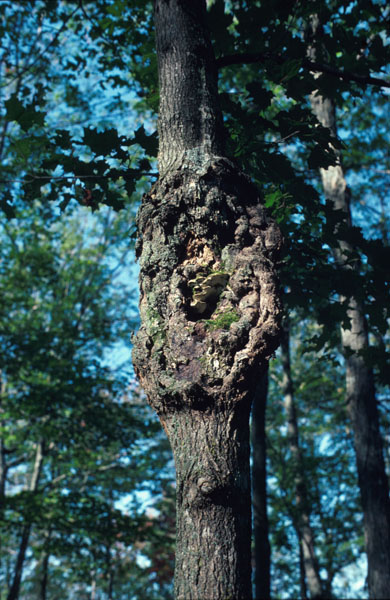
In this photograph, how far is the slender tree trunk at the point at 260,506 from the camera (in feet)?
23.7

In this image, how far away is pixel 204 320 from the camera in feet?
8.23

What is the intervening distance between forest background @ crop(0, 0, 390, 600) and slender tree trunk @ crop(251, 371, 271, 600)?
5.46ft

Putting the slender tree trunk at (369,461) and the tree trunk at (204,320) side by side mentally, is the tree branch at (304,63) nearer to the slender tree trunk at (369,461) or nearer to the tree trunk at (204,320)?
the tree trunk at (204,320)

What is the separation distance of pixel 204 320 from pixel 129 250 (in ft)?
59.1

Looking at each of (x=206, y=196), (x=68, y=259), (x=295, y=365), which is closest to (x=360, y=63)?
(x=206, y=196)

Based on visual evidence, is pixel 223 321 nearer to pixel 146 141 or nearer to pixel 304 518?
pixel 146 141

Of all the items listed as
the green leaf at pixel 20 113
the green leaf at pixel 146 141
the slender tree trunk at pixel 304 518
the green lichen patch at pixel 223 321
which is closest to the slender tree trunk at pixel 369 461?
the green leaf at pixel 146 141

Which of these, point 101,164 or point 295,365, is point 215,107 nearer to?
point 101,164

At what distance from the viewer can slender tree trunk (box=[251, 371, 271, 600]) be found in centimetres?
724

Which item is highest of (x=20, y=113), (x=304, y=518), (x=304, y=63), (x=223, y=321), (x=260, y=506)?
(x=304, y=63)

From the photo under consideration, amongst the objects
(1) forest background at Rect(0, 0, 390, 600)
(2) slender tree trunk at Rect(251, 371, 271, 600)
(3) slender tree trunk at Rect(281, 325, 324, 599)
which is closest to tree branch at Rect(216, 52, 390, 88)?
(1) forest background at Rect(0, 0, 390, 600)

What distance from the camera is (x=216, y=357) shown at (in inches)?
93.3

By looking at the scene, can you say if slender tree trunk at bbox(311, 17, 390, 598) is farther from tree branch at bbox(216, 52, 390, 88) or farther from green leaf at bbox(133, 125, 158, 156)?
green leaf at bbox(133, 125, 158, 156)

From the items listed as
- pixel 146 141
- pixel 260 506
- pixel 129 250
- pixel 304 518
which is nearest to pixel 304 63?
pixel 146 141
